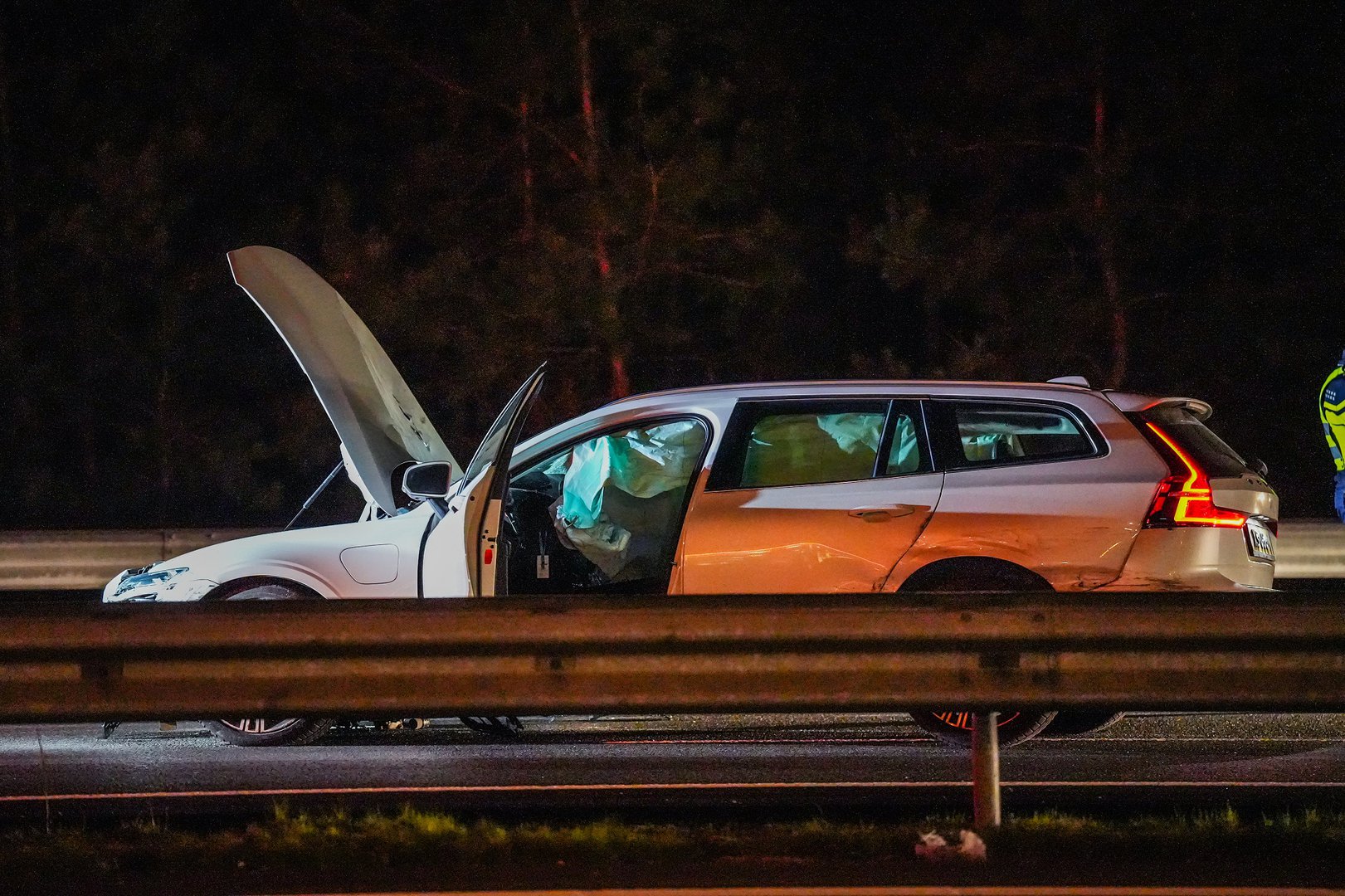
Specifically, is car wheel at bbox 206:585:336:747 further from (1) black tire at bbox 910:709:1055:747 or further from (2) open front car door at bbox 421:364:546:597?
(1) black tire at bbox 910:709:1055:747

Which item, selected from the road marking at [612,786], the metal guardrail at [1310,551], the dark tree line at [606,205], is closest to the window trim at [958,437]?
the road marking at [612,786]

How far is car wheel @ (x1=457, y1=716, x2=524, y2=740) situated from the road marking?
1.26 meters

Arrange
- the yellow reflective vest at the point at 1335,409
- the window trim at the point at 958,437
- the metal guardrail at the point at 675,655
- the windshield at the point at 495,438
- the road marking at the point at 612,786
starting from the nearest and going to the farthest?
the metal guardrail at the point at 675,655 < the road marking at the point at 612,786 < the windshield at the point at 495,438 < the window trim at the point at 958,437 < the yellow reflective vest at the point at 1335,409

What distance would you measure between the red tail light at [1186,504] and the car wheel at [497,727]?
3074 mm

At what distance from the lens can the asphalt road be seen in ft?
20.3

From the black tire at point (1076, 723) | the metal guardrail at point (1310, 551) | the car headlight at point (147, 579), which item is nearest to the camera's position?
the black tire at point (1076, 723)

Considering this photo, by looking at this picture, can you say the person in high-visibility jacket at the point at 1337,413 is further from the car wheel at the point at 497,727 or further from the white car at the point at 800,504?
the car wheel at the point at 497,727

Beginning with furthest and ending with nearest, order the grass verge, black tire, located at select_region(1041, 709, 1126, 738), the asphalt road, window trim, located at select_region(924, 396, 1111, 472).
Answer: black tire, located at select_region(1041, 709, 1126, 738), window trim, located at select_region(924, 396, 1111, 472), the asphalt road, the grass verge

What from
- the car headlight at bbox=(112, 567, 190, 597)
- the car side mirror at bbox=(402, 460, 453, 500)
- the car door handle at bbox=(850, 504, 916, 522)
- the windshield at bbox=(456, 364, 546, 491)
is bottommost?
the car headlight at bbox=(112, 567, 190, 597)

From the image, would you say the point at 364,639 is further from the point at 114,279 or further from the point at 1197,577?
the point at 114,279

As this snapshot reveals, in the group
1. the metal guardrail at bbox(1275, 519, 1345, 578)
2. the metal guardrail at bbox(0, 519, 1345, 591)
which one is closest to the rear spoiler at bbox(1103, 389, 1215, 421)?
the metal guardrail at bbox(1275, 519, 1345, 578)

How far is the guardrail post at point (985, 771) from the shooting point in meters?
5.52

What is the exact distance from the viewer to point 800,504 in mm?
7297

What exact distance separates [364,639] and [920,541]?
9.08 ft
